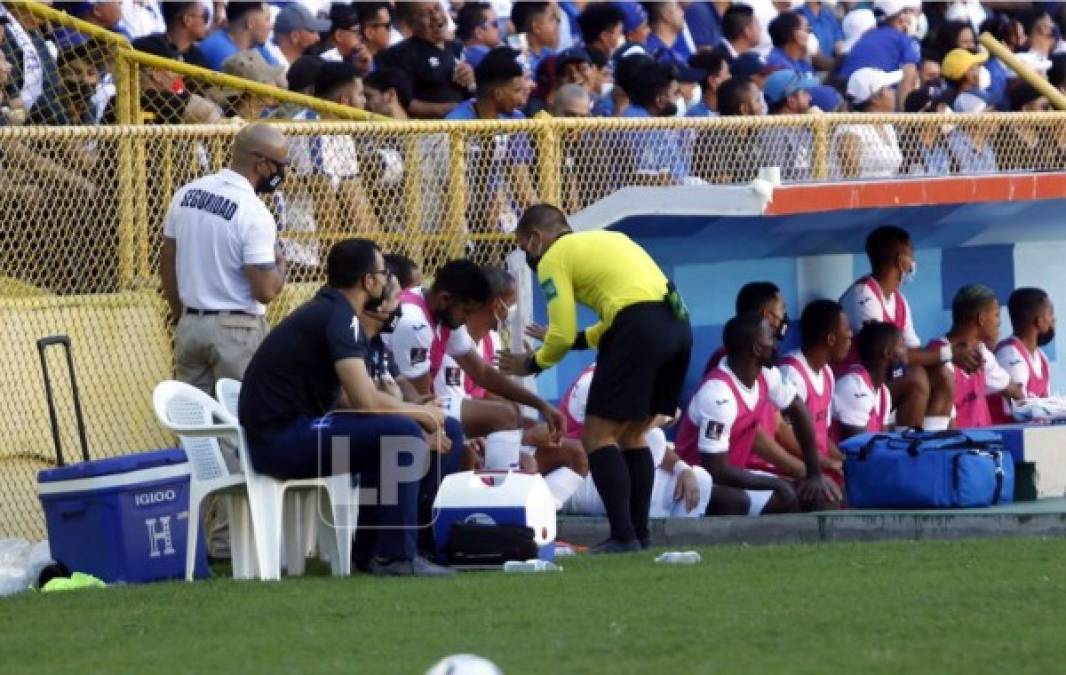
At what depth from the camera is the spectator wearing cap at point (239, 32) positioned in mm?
15109

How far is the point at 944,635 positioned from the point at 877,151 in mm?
7811

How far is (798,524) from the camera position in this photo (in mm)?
11984

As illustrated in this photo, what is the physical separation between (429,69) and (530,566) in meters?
6.13

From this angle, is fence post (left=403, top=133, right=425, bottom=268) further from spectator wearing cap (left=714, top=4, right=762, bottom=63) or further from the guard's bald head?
spectator wearing cap (left=714, top=4, right=762, bottom=63)

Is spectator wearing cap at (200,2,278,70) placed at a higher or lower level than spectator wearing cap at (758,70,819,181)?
higher

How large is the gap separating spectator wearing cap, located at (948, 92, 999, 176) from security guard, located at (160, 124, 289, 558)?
599 centimetres

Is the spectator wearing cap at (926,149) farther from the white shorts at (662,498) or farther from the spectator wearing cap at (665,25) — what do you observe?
the white shorts at (662,498)

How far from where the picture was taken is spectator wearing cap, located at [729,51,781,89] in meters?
17.8

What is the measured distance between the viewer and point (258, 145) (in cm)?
1109

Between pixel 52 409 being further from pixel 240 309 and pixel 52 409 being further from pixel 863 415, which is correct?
pixel 863 415

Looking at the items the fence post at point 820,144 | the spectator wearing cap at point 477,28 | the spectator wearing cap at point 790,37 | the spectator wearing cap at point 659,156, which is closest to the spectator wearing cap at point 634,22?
the spectator wearing cap at point 790,37

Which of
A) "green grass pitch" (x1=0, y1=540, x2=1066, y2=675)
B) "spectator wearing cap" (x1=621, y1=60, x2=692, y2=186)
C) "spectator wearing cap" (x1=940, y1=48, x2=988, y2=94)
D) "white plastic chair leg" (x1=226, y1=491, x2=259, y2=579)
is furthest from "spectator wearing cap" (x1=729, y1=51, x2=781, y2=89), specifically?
"white plastic chair leg" (x1=226, y1=491, x2=259, y2=579)

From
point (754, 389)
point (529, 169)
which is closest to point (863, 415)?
point (754, 389)

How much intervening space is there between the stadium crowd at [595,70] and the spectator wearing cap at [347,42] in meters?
0.02
